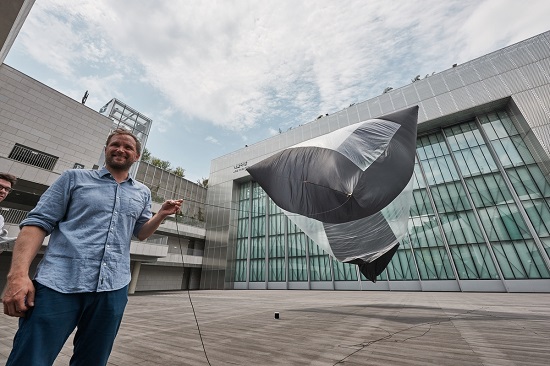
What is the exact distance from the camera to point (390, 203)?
6066 mm

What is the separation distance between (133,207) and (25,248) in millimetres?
599

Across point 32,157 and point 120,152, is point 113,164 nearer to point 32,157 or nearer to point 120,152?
point 120,152

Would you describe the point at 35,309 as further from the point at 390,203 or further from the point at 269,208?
the point at 269,208

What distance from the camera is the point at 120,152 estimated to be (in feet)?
5.80

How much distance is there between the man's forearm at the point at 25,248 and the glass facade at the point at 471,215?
78.3ft

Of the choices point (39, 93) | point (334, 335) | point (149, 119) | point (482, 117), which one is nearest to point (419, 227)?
point (482, 117)

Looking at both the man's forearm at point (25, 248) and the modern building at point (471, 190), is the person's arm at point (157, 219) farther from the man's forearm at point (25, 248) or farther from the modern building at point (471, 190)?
the modern building at point (471, 190)

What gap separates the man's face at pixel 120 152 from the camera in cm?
174

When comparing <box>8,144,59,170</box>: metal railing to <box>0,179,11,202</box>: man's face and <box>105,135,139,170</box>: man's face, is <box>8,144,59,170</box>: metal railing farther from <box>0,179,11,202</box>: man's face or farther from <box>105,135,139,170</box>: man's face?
<box>105,135,139,170</box>: man's face

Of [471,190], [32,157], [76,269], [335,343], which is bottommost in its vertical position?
[335,343]

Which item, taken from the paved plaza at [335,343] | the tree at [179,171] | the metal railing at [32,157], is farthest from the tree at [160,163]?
the paved plaza at [335,343]

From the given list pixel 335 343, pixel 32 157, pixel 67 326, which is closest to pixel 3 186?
pixel 67 326

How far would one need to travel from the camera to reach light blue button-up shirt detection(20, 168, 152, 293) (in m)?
1.31

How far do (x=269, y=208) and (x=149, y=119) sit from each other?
687 inches
